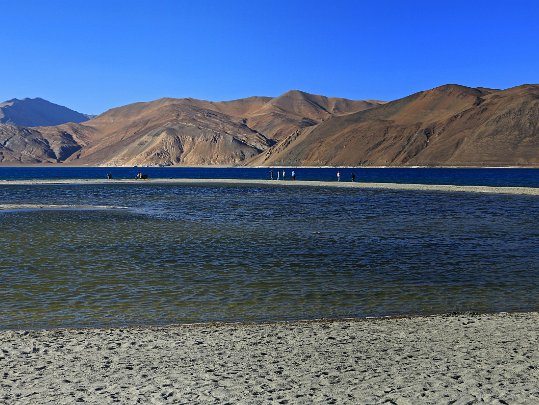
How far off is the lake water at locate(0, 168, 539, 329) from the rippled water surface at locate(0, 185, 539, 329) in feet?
0.13

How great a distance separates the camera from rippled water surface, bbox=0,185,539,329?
14.2 metres

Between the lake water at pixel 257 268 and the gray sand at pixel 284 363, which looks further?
the lake water at pixel 257 268

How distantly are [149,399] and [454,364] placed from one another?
454 cm

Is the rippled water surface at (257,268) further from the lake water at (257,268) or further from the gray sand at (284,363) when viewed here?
the gray sand at (284,363)

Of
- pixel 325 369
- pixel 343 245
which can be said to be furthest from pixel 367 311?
pixel 343 245

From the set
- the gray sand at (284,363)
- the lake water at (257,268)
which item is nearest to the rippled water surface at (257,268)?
the lake water at (257,268)

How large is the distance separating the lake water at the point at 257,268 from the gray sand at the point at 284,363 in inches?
56.5

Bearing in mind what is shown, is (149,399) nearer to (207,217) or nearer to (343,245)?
(343,245)

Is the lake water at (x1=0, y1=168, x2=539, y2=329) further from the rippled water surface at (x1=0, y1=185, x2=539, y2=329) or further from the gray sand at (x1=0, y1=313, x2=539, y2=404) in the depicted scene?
the gray sand at (x1=0, y1=313, x2=539, y2=404)

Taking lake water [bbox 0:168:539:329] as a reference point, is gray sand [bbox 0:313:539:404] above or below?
above

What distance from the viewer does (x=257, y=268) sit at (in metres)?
19.4

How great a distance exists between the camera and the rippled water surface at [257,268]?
1417 centimetres

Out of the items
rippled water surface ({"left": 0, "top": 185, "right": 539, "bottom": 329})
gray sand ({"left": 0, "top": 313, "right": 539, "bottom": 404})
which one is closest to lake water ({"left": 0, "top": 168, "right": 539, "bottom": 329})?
rippled water surface ({"left": 0, "top": 185, "right": 539, "bottom": 329})

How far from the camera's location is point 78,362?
9820mm
